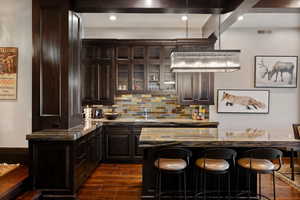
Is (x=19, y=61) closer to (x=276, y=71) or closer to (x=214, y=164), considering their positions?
(x=214, y=164)

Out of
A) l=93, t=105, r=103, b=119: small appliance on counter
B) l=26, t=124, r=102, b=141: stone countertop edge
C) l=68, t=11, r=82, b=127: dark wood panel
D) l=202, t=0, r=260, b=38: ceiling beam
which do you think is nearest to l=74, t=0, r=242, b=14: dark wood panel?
l=202, t=0, r=260, b=38: ceiling beam

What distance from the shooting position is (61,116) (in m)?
3.95

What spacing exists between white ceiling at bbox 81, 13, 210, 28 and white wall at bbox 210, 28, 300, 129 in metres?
0.95

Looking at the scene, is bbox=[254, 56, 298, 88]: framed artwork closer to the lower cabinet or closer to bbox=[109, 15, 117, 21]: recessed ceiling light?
the lower cabinet

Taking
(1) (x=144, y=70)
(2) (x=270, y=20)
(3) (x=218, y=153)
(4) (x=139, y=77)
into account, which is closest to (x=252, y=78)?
(2) (x=270, y=20)

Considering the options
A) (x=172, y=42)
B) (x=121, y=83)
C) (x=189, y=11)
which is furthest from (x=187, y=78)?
(x=189, y=11)

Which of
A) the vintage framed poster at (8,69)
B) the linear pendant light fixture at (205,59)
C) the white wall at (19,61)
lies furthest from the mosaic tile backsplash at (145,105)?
the linear pendant light fixture at (205,59)

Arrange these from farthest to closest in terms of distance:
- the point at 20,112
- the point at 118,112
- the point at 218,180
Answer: the point at 118,112
the point at 20,112
the point at 218,180

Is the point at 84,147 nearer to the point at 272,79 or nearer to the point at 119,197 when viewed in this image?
the point at 119,197

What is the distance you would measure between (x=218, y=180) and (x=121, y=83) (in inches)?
129

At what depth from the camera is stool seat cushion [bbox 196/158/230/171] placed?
306 cm

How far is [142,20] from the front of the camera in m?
5.64

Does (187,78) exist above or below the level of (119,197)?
above

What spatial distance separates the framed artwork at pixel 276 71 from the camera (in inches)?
236
